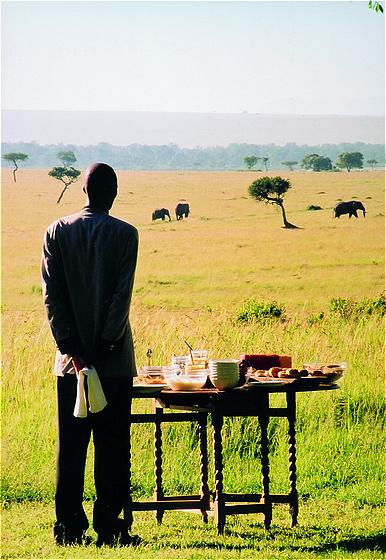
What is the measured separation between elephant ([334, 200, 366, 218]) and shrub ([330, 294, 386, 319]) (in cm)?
324

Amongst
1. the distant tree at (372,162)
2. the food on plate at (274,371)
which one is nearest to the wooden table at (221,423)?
the food on plate at (274,371)

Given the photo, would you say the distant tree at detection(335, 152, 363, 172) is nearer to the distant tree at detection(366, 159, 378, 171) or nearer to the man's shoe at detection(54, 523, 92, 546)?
the distant tree at detection(366, 159, 378, 171)

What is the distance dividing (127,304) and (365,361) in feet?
21.2

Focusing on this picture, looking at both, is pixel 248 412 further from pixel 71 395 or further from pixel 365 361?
pixel 365 361

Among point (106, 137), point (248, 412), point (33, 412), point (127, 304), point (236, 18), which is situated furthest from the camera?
point (106, 137)

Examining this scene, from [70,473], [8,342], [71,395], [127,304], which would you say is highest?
[127,304]

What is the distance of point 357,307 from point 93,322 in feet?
56.6

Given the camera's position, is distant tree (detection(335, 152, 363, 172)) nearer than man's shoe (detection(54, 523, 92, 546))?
No

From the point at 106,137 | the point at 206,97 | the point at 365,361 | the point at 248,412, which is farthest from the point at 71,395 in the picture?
the point at 106,137

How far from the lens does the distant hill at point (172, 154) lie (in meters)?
27.9

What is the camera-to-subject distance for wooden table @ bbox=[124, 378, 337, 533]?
18.2ft

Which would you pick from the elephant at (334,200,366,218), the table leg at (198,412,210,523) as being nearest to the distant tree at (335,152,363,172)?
the elephant at (334,200,366,218)

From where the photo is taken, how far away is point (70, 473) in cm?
524

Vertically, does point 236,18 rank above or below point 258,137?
above
